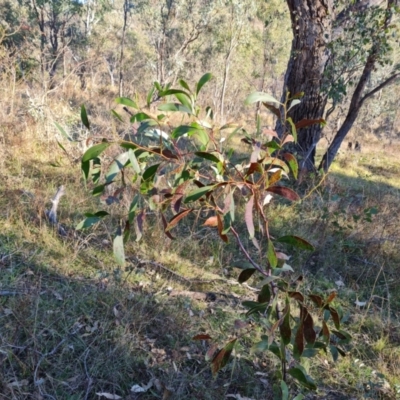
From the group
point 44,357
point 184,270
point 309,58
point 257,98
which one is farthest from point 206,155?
point 309,58

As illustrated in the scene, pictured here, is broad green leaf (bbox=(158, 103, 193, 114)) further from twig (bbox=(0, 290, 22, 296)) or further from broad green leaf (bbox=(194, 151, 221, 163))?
twig (bbox=(0, 290, 22, 296))

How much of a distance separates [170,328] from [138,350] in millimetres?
228

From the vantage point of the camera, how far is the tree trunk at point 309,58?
4.27m

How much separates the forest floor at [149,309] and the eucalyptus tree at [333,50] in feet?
5.42

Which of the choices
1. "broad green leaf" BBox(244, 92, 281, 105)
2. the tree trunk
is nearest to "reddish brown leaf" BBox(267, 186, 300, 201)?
"broad green leaf" BBox(244, 92, 281, 105)

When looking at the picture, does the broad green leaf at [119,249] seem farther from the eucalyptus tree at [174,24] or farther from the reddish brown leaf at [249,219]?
the eucalyptus tree at [174,24]

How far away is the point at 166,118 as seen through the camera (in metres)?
1.11

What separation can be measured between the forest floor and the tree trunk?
1.62m

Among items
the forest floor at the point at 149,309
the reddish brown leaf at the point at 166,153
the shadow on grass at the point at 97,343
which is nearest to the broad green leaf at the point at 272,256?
the reddish brown leaf at the point at 166,153

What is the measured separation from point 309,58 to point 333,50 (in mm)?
330

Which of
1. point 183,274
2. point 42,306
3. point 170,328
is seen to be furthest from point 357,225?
point 42,306

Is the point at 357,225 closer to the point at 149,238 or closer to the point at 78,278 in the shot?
the point at 149,238

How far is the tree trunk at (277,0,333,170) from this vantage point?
4.27m

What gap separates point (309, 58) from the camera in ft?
14.6
